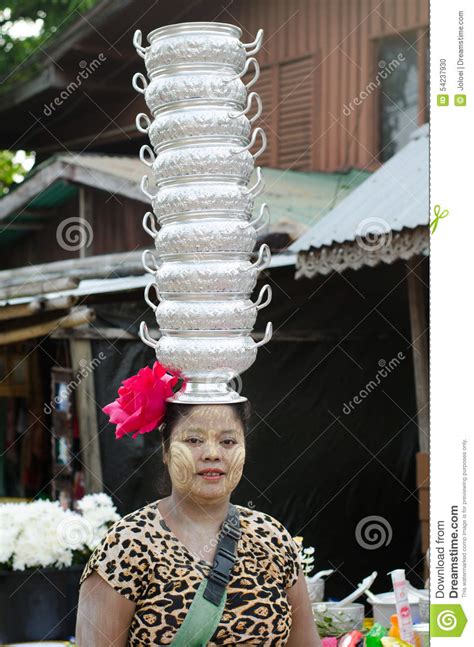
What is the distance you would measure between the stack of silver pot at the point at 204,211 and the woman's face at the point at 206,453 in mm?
70

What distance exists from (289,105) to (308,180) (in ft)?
2.46

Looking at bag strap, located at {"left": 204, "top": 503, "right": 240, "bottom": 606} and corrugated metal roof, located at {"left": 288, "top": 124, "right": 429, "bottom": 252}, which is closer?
bag strap, located at {"left": 204, "top": 503, "right": 240, "bottom": 606}

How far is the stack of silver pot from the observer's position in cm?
289

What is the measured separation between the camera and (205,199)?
2883mm

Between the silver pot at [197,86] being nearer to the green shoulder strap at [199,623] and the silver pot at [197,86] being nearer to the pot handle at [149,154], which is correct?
the pot handle at [149,154]

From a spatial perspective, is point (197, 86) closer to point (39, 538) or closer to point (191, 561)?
point (191, 561)

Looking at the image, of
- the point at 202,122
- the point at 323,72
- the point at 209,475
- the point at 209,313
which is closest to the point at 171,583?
the point at 209,475

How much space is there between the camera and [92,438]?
23.0 feet

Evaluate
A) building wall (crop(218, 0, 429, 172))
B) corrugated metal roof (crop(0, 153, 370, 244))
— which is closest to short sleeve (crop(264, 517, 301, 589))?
corrugated metal roof (crop(0, 153, 370, 244))

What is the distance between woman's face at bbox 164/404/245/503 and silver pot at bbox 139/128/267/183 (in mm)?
668
